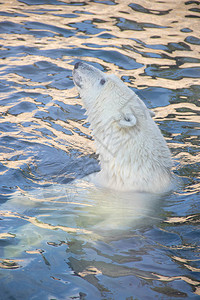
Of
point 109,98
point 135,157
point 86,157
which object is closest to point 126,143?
point 135,157

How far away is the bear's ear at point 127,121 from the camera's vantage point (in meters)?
4.44

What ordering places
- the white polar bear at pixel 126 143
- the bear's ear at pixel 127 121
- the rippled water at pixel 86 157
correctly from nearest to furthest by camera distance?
the rippled water at pixel 86 157, the bear's ear at pixel 127 121, the white polar bear at pixel 126 143

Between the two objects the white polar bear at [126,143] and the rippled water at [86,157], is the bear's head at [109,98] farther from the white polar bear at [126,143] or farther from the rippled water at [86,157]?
the rippled water at [86,157]

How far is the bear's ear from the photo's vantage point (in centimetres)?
444

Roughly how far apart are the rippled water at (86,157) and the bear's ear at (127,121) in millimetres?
846

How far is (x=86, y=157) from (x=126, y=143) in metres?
1.47

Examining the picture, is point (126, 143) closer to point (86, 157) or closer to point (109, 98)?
point (109, 98)

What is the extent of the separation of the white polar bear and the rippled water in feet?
0.70

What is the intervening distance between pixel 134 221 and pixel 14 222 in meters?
1.27

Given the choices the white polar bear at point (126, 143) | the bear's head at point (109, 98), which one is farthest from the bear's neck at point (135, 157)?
the bear's head at point (109, 98)

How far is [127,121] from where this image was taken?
4555 millimetres

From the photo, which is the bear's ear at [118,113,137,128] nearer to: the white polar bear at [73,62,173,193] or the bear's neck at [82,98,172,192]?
the white polar bear at [73,62,173,193]

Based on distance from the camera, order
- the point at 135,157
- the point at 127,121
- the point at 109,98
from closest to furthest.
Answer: the point at 127,121
the point at 135,157
the point at 109,98

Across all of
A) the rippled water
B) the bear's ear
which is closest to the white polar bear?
the bear's ear
